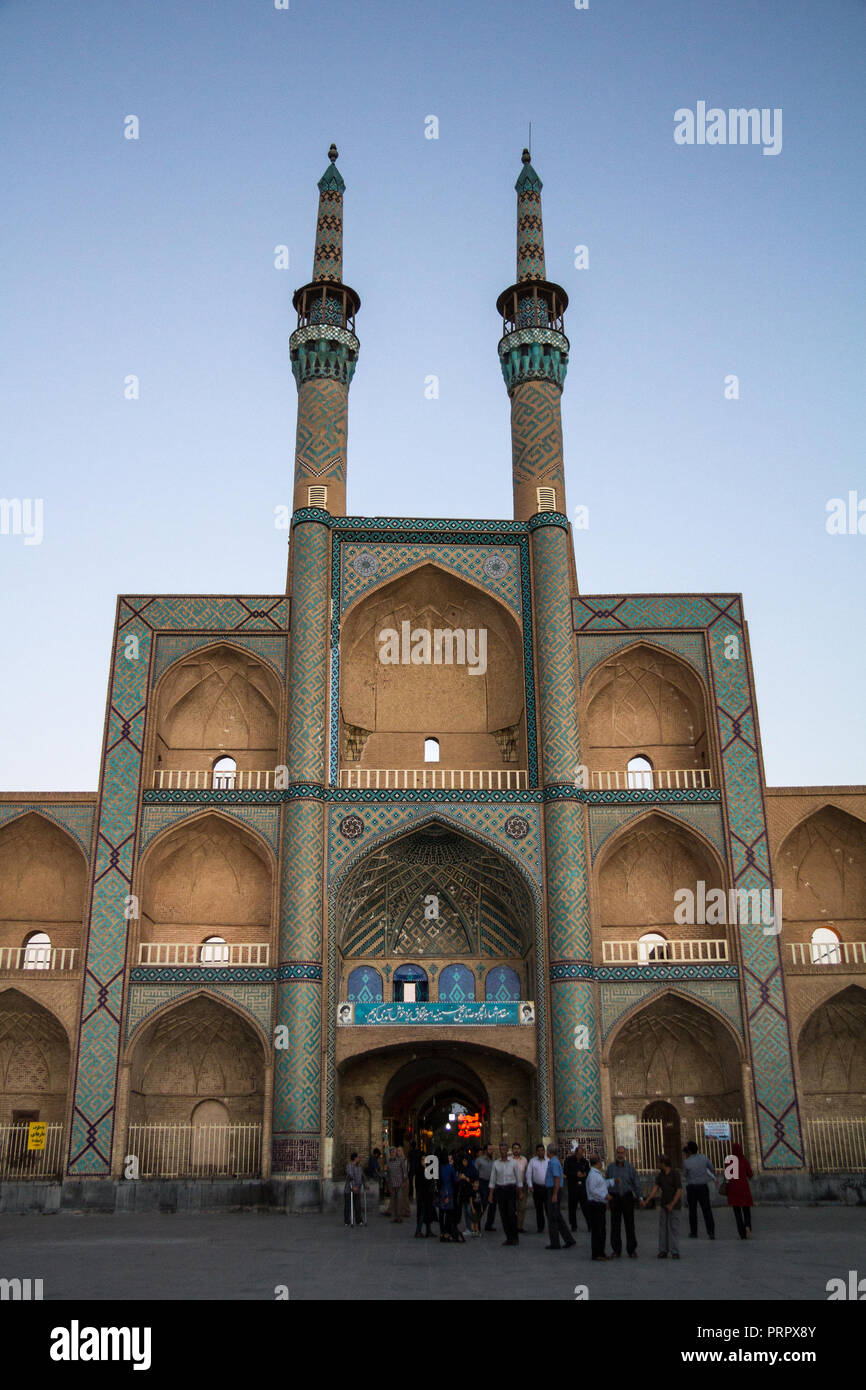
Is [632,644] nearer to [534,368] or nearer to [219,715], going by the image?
[534,368]

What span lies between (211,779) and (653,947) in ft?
30.5

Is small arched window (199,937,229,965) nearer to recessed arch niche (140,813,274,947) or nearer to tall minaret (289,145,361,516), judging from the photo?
recessed arch niche (140,813,274,947)

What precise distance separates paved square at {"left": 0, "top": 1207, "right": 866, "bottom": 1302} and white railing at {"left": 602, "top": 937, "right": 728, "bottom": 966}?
6540 mm

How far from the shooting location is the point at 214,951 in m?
22.5

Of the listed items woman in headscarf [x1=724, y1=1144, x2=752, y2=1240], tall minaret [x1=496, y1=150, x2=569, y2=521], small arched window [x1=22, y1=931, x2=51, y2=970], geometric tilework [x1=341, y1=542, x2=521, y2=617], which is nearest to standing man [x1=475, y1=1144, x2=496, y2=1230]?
woman in headscarf [x1=724, y1=1144, x2=752, y2=1240]

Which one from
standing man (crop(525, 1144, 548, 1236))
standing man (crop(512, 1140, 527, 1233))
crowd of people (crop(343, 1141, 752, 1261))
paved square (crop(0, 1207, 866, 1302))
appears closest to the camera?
paved square (crop(0, 1207, 866, 1302))

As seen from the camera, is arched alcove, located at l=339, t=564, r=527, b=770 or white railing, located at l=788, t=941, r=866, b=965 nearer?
white railing, located at l=788, t=941, r=866, b=965

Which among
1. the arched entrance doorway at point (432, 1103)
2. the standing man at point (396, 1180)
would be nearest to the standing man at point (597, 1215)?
the standing man at point (396, 1180)

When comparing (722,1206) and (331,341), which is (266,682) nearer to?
(331,341)

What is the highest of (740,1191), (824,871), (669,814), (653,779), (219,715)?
(219,715)

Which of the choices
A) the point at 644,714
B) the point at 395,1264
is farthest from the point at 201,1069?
the point at 395,1264

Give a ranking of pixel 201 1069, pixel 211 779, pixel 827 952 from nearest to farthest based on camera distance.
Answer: pixel 201 1069, pixel 827 952, pixel 211 779

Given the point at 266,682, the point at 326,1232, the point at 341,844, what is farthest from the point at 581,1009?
the point at 266,682

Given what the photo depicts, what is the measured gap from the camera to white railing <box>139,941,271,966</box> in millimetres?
21078
